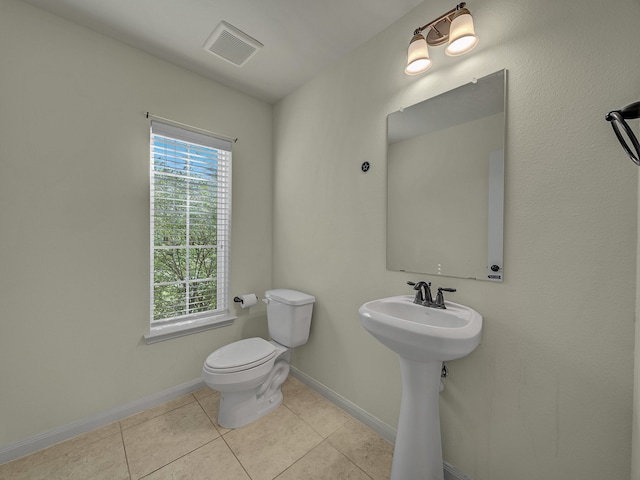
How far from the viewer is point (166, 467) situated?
1.39 m

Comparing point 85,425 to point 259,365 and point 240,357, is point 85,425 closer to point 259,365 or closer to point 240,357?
point 240,357

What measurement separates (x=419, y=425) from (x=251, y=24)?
232 centimetres

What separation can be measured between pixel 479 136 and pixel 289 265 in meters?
1.67

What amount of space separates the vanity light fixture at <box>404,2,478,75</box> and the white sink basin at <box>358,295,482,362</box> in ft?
3.91

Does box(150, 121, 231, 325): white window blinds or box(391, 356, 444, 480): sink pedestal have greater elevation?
box(150, 121, 231, 325): white window blinds

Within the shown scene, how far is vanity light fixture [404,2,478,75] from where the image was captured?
44.4 inches

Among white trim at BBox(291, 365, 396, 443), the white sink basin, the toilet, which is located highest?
the white sink basin

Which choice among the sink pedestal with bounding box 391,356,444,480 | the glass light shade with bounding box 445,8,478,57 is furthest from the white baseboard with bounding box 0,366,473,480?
the glass light shade with bounding box 445,8,478,57

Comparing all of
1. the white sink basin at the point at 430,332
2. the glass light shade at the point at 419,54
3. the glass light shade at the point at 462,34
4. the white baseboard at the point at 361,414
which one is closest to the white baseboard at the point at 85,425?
the white baseboard at the point at 361,414

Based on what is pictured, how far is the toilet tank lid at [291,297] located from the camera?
197 centimetres

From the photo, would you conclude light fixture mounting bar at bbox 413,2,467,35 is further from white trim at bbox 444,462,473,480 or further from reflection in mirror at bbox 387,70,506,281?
white trim at bbox 444,462,473,480

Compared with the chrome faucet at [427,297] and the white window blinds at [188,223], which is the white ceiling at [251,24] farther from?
the chrome faucet at [427,297]

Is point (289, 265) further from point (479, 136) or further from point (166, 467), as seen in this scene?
point (479, 136)

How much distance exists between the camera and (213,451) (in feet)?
4.89
